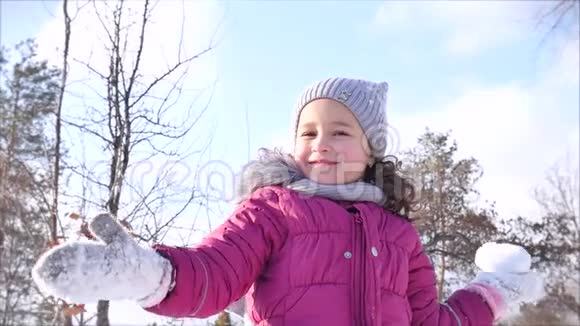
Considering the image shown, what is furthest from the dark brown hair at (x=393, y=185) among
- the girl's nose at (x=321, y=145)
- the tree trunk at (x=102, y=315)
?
the tree trunk at (x=102, y=315)

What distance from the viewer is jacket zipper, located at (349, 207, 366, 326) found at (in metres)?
1.50

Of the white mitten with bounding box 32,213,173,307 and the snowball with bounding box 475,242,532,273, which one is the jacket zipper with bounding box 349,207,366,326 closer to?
the white mitten with bounding box 32,213,173,307

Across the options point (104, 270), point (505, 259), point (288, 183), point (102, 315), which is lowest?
point (102, 315)

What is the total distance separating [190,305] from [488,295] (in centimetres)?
115

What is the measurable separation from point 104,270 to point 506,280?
4.85 feet

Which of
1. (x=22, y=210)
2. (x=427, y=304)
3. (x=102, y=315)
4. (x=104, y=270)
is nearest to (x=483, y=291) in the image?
(x=427, y=304)

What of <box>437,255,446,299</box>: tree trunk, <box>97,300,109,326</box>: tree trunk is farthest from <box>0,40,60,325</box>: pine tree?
<box>437,255,446,299</box>: tree trunk

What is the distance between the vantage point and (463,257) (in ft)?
35.8

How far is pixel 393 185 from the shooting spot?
1997mm

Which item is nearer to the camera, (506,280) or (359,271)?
(359,271)

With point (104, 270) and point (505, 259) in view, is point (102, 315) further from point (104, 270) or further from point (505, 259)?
point (104, 270)

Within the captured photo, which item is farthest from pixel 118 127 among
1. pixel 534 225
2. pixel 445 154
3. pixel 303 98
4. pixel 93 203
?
pixel 534 225

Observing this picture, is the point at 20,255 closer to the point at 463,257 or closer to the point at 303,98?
the point at 303,98

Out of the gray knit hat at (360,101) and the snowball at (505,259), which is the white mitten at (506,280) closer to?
the snowball at (505,259)
